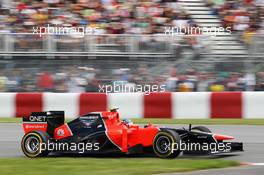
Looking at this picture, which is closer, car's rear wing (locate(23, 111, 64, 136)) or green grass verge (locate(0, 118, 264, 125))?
car's rear wing (locate(23, 111, 64, 136))

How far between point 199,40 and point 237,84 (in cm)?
146

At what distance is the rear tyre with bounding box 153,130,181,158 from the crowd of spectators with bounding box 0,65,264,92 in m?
6.20

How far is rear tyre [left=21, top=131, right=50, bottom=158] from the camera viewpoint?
29.7ft

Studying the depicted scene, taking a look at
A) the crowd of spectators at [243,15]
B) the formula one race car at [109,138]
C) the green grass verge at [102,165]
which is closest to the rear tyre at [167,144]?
the formula one race car at [109,138]

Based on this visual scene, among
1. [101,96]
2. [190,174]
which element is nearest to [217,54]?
[101,96]

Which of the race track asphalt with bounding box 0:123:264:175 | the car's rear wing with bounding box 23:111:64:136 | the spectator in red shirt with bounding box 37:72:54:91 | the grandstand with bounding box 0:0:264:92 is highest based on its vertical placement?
the grandstand with bounding box 0:0:264:92

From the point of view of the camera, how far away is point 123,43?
52.2 ft

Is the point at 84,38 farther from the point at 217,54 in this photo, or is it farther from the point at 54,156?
the point at 54,156

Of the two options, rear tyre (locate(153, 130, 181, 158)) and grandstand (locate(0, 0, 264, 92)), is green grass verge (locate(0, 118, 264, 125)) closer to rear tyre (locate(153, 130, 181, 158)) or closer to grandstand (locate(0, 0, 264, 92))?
grandstand (locate(0, 0, 264, 92))

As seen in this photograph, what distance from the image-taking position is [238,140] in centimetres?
1088

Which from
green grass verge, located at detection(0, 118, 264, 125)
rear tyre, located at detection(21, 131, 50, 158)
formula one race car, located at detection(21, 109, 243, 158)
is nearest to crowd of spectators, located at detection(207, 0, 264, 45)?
green grass verge, located at detection(0, 118, 264, 125)

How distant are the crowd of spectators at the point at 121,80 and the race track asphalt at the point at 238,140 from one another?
2016 mm

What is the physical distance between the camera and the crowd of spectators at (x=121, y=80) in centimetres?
1470

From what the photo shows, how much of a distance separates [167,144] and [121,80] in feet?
22.3
